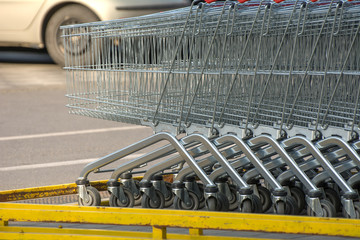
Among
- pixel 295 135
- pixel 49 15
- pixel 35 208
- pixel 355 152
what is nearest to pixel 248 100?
pixel 295 135

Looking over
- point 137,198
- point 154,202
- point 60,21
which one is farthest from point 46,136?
point 60,21

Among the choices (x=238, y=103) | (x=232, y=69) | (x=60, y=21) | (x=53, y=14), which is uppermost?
(x=53, y=14)

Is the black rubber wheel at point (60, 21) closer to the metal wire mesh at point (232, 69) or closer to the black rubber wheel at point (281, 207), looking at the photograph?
the metal wire mesh at point (232, 69)

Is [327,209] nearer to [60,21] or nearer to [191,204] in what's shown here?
[191,204]

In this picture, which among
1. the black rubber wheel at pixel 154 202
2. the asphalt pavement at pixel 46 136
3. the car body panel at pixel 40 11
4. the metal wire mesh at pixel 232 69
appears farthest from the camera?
the car body panel at pixel 40 11

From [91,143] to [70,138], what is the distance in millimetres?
391

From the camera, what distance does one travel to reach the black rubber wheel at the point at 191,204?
476 centimetres

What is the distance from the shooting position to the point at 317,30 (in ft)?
15.4

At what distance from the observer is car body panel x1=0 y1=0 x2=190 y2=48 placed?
11883mm

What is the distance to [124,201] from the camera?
16.2ft

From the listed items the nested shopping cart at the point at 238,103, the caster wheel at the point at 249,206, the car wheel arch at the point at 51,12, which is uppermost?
the car wheel arch at the point at 51,12

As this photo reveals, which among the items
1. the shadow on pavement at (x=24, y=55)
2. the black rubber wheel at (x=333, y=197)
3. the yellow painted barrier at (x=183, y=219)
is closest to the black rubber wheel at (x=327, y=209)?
the black rubber wheel at (x=333, y=197)

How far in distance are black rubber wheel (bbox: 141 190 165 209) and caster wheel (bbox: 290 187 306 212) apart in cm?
85

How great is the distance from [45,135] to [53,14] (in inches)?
185
